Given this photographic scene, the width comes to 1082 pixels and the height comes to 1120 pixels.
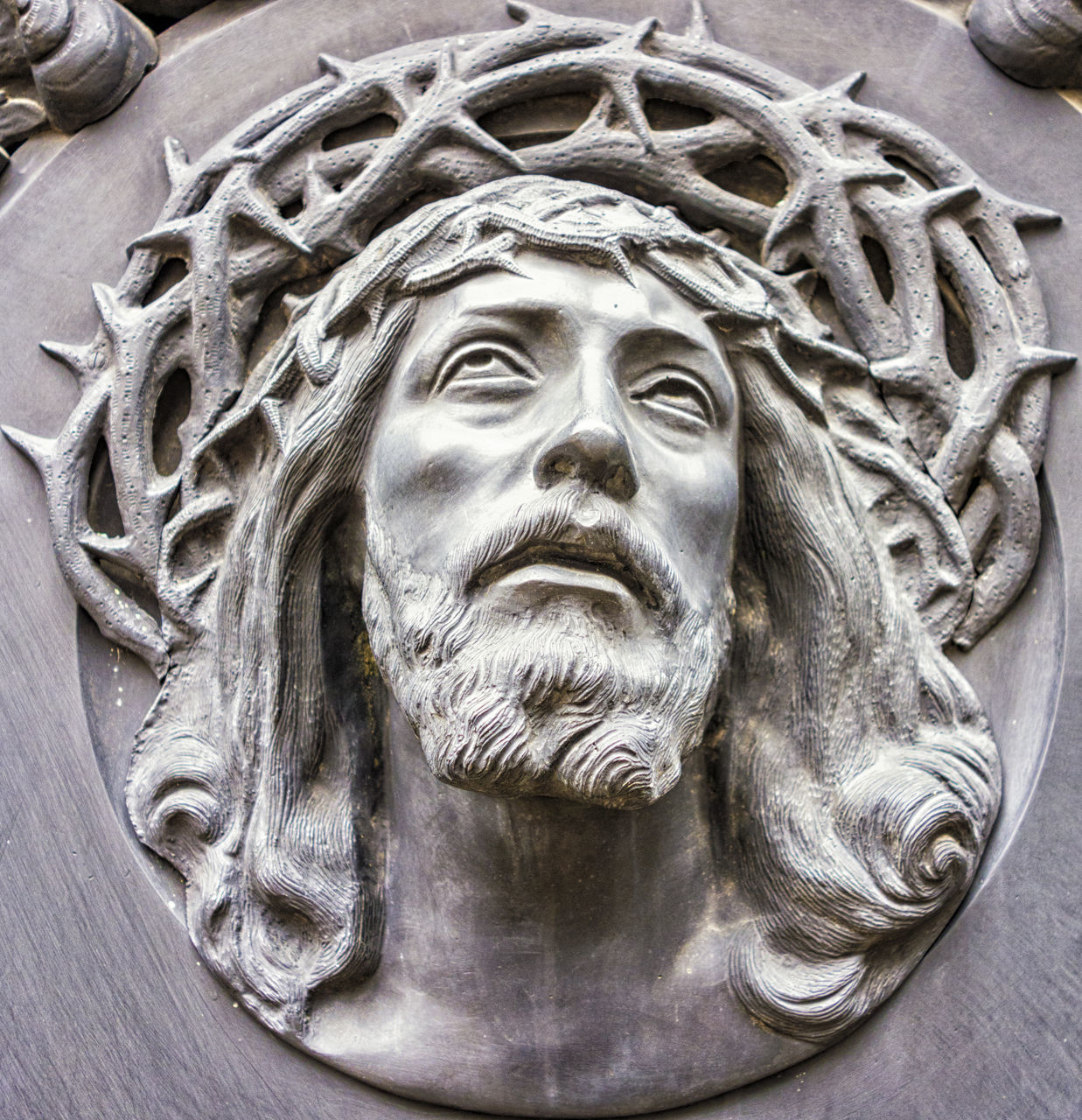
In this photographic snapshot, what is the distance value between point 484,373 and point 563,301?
0.12 m

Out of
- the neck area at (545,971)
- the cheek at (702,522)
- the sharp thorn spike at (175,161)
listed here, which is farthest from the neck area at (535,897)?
the sharp thorn spike at (175,161)

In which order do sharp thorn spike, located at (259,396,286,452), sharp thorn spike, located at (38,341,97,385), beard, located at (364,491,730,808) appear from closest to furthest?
beard, located at (364,491,730,808), sharp thorn spike, located at (259,396,286,452), sharp thorn spike, located at (38,341,97,385)

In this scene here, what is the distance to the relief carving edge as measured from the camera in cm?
146

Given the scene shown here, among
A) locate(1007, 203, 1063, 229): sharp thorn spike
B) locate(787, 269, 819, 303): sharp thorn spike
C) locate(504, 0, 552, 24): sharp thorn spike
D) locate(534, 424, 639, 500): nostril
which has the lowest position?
locate(787, 269, 819, 303): sharp thorn spike

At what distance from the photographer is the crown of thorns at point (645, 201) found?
61.7 inches

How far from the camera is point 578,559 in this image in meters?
1.30

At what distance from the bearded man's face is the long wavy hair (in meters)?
0.06

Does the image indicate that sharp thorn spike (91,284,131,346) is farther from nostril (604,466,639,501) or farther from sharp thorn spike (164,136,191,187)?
nostril (604,466,639,501)

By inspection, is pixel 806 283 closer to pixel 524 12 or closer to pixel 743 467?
pixel 743 467

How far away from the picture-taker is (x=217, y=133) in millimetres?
1703

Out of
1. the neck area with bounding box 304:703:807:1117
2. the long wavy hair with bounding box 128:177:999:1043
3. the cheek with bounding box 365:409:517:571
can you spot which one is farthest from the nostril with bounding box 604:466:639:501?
the neck area with bounding box 304:703:807:1117

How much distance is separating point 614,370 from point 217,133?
2.36 ft

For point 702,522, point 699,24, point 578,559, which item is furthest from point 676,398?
point 699,24

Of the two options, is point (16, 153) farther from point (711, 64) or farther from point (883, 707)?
point (883, 707)
